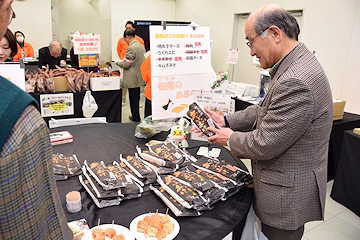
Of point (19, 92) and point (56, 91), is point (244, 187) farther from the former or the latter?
point (56, 91)

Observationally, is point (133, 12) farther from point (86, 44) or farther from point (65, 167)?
point (65, 167)

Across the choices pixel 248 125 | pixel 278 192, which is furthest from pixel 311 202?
pixel 248 125

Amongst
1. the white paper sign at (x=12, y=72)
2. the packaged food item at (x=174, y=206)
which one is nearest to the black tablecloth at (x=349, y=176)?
the packaged food item at (x=174, y=206)

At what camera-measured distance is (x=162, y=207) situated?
1334mm

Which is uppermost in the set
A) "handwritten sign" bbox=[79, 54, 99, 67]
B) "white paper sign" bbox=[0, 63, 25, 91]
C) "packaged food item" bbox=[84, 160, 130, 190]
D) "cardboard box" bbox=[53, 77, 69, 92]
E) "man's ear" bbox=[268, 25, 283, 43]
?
"man's ear" bbox=[268, 25, 283, 43]

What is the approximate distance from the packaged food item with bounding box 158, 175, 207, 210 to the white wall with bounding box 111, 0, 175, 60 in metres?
7.55

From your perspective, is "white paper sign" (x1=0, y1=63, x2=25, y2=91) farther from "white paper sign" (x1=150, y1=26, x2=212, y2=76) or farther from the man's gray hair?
the man's gray hair

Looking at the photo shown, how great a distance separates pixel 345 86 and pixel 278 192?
402 centimetres

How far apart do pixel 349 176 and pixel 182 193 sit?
243 cm

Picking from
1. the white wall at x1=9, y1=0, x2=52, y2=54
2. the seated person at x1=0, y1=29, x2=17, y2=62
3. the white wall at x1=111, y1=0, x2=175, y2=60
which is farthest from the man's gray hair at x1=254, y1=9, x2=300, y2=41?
the white wall at x1=9, y1=0, x2=52, y2=54

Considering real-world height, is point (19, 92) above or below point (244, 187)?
above

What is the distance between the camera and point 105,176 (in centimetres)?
140

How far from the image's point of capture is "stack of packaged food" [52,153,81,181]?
1530mm

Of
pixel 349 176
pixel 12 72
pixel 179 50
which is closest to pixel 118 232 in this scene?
pixel 179 50
